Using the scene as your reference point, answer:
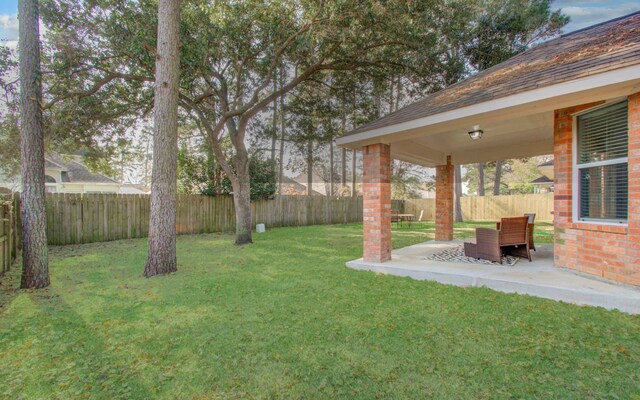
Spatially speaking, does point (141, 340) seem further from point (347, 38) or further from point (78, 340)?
point (347, 38)

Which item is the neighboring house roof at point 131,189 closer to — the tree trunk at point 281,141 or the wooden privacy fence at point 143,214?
the tree trunk at point 281,141

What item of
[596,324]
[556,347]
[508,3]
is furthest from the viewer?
[508,3]

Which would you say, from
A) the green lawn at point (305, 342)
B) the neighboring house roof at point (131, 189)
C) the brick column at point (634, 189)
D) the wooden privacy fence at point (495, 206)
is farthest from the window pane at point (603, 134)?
the neighboring house roof at point (131, 189)

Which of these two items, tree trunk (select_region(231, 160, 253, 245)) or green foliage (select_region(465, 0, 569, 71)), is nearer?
green foliage (select_region(465, 0, 569, 71))

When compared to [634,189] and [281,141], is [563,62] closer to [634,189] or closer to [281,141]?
[634,189]

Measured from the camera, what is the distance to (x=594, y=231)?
425 cm

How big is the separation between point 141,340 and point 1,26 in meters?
8.60

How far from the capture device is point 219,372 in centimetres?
246

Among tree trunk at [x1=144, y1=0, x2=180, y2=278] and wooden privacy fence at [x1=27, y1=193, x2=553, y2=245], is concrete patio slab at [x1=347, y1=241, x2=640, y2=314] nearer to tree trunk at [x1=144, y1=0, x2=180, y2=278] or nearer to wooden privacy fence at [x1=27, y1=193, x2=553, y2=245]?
tree trunk at [x1=144, y1=0, x2=180, y2=278]

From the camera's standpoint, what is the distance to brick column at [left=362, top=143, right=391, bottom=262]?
5879 mm

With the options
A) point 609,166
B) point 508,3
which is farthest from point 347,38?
point 508,3

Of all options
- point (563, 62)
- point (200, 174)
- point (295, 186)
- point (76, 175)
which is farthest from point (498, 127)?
point (76, 175)

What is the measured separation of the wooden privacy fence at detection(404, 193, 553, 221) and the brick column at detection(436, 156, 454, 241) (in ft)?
38.9

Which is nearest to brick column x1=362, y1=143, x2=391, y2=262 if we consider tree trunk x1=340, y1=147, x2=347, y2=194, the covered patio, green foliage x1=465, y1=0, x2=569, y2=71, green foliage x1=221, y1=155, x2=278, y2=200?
the covered patio
